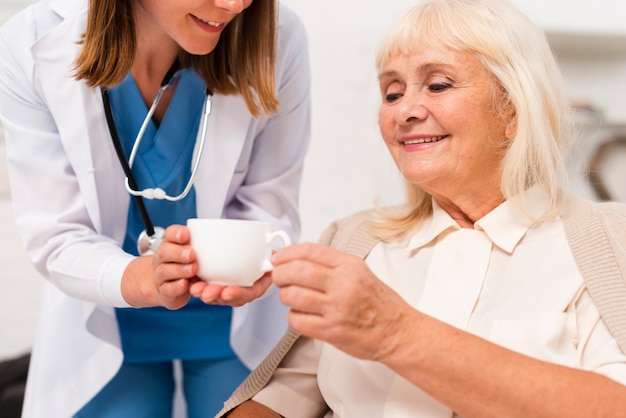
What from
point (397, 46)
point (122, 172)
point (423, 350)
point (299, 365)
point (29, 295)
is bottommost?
point (29, 295)

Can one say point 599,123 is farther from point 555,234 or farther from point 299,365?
point 299,365

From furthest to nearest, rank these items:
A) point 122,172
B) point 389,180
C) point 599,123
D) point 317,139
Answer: point 317,139 → point 599,123 → point 389,180 → point 122,172

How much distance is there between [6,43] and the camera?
1.34 metres

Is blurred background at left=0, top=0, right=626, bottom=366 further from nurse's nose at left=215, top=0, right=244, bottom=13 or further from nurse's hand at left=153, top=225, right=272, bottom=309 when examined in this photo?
nurse's hand at left=153, top=225, right=272, bottom=309

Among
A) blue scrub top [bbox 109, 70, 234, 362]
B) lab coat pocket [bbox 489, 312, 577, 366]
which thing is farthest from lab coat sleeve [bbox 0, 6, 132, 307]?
lab coat pocket [bbox 489, 312, 577, 366]

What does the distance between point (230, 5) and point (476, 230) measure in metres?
0.57

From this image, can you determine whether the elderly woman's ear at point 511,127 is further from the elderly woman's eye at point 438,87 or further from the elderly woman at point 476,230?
the elderly woman's eye at point 438,87

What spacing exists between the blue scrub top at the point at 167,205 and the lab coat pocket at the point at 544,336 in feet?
2.12

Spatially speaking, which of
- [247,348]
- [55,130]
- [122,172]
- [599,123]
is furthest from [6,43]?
[599,123]

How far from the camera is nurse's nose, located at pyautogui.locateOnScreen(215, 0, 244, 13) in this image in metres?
1.22

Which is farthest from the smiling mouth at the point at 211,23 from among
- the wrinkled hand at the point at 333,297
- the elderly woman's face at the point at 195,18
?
the wrinkled hand at the point at 333,297

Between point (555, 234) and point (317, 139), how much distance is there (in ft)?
4.86

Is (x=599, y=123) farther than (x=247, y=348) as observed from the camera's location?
Yes

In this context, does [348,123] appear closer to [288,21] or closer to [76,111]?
[288,21]
